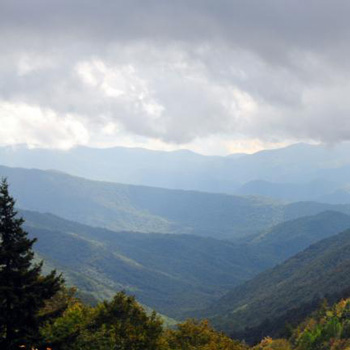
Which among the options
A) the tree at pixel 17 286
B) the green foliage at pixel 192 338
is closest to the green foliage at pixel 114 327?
the green foliage at pixel 192 338

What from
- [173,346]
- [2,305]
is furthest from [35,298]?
[173,346]

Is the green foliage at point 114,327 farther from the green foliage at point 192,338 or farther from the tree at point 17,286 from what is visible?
the tree at point 17,286

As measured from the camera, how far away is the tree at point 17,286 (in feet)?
89.4

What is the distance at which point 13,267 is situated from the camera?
28.1 metres

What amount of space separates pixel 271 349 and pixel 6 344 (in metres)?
85.3

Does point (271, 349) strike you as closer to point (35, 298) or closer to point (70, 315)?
point (70, 315)

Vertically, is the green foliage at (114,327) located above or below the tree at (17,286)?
below

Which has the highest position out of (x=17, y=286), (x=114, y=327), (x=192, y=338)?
(x=17, y=286)

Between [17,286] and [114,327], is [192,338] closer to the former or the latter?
[114,327]

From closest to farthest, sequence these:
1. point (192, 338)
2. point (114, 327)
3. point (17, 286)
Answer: point (17, 286) < point (114, 327) < point (192, 338)

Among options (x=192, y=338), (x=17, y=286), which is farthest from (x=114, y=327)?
(x=17, y=286)

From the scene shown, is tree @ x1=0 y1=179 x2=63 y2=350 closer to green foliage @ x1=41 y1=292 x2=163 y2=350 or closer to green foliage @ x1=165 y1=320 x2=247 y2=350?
green foliage @ x1=41 y1=292 x2=163 y2=350

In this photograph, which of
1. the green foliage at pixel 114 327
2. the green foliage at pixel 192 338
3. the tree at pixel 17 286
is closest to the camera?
the tree at pixel 17 286

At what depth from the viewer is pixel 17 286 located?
91.8 feet
